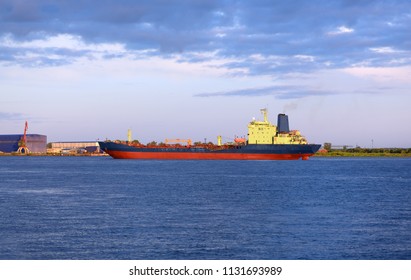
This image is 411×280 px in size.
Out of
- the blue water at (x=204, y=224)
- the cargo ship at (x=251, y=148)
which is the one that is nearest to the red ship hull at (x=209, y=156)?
the cargo ship at (x=251, y=148)

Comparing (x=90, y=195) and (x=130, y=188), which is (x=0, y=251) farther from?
(x=130, y=188)

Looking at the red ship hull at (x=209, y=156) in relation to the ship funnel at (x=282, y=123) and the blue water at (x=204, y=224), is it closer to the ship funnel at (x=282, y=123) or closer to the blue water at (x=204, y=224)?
the ship funnel at (x=282, y=123)

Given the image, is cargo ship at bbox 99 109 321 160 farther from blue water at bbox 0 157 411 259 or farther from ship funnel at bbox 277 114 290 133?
blue water at bbox 0 157 411 259

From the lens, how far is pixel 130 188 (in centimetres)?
5503

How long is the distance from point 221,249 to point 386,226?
10941 mm

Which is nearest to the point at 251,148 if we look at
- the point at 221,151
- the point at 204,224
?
the point at 221,151

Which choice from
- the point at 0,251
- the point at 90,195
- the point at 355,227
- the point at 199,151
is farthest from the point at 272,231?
the point at 199,151

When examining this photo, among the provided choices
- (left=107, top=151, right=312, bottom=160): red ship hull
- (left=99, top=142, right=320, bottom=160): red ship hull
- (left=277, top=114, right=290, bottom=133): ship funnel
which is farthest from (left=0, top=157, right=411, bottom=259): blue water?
(left=277, top=114, right=290, bottom=133): ship funnel

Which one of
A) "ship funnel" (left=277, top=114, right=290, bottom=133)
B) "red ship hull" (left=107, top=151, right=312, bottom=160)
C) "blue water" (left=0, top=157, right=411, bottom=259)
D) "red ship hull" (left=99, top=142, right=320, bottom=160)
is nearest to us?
"blue water" (left=0, top=157, right=411, bottom=259)

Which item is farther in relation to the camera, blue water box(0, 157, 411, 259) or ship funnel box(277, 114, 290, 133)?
ship funnel box(277, 114, 290, 133)

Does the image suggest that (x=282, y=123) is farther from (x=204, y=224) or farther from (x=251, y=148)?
(x=204, y=224)

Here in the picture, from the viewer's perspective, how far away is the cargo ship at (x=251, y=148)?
127312 mm

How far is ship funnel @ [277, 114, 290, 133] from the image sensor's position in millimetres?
135250

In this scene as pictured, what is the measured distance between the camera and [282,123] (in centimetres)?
13612
